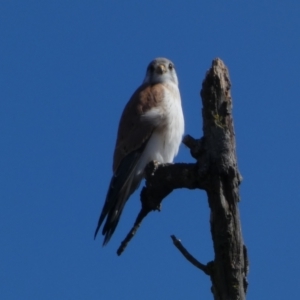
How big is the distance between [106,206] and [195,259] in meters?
2.48

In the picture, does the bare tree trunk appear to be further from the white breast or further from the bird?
the white breast

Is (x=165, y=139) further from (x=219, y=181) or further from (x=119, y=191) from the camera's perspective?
(x=219, y=181)

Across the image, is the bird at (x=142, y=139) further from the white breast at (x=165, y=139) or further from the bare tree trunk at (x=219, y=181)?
the bare tree trunk at (x=219, y=181)

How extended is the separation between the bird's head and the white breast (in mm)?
985

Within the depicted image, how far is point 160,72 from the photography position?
27.2 ft

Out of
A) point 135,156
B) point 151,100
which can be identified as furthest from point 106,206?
point 151,100

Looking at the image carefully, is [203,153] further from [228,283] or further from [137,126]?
[137,126]

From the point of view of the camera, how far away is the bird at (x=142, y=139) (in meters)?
6.96

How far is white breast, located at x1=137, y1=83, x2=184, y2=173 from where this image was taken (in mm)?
7113

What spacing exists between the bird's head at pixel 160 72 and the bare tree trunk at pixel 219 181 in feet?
11.4

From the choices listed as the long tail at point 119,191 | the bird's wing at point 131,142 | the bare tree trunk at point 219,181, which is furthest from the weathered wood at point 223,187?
the bird's wing at point 131,142

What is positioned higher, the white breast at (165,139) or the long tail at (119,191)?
the white breast at (165,139)

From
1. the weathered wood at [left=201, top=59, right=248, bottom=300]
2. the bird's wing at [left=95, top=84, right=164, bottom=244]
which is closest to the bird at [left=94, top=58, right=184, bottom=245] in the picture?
the bird's wing at [left=95, top=84, right=164, bottom=244]

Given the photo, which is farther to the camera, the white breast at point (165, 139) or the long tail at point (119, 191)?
the white breast at point (165, 139)
